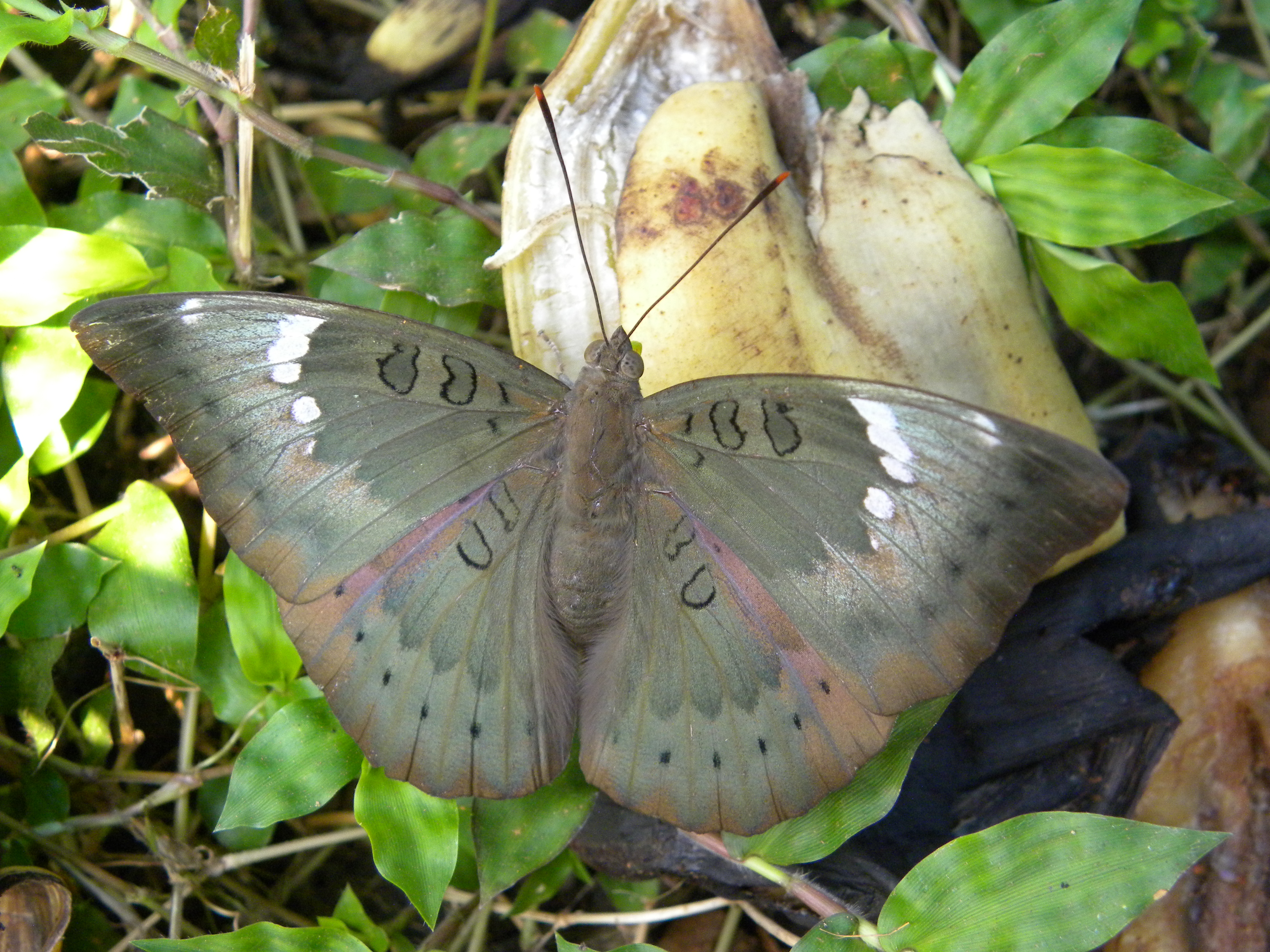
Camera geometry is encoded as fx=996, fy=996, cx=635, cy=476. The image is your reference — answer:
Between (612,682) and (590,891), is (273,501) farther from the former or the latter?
(590,891)

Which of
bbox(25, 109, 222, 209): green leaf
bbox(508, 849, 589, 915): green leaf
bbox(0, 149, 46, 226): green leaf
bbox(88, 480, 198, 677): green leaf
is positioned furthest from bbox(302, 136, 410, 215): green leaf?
bbox(508, 849, 589, 915): green leaf

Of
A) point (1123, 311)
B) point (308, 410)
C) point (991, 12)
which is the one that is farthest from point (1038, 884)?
point (991, 12)

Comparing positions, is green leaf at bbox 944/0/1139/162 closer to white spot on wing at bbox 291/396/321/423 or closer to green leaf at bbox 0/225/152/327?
white spot on wing at bbox 291/396/321/423

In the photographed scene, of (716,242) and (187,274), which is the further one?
(187,274)

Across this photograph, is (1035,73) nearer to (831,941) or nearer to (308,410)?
(308,410)

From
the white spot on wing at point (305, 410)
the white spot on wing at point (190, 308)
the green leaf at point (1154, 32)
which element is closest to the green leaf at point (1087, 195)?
the green leaf at point (1154, 32)
